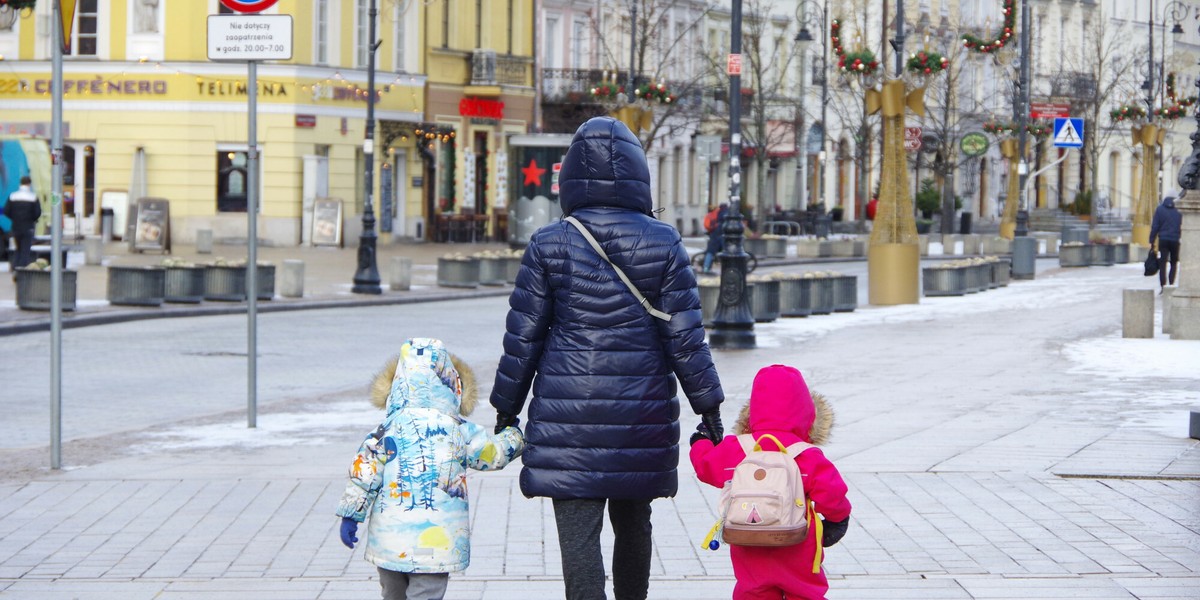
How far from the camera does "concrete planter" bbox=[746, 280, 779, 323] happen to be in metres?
24.7

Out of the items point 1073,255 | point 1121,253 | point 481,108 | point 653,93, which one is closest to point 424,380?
point 653,93

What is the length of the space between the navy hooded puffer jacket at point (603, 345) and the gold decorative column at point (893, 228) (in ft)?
72.5

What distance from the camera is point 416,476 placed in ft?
20.4

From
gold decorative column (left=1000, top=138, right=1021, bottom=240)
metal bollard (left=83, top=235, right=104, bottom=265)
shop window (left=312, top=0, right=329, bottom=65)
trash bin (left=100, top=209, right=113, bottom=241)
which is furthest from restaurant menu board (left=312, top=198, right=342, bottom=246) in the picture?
gold decorative column (left=1000, top=138, right=1021, bottom=240)

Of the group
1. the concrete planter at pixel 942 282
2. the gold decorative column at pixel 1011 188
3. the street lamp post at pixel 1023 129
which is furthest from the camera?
the gold decorative column at pixel 1011 188

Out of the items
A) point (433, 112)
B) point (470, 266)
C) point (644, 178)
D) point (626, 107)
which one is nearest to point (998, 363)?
point (644, 178)

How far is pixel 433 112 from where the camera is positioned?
2147 inches

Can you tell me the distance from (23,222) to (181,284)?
7306 millimetres

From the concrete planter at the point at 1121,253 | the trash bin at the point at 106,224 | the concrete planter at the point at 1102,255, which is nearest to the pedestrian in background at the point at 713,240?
the concrete planter at the point at 1102,255

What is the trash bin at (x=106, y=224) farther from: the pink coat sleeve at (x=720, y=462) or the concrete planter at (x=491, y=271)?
the pink coat sleeve at (x=720, y=462)

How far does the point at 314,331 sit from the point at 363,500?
58.3ft

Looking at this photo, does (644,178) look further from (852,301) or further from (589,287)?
(852,301)

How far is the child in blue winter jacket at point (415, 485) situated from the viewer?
619 cm

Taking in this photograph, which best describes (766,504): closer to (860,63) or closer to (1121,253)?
(860,63)
